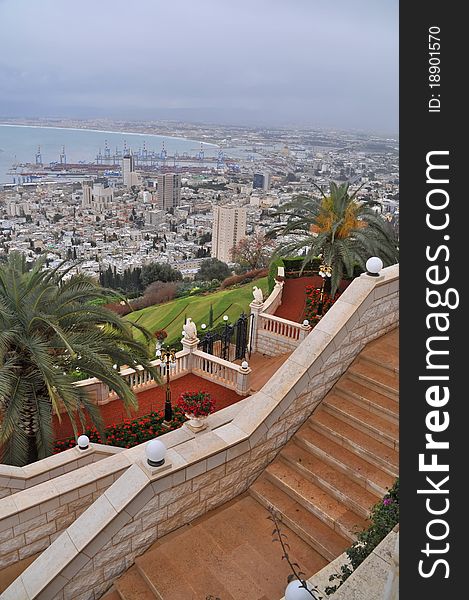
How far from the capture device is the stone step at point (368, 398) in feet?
18.9

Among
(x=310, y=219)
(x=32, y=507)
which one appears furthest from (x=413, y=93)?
(x=310, y=219)

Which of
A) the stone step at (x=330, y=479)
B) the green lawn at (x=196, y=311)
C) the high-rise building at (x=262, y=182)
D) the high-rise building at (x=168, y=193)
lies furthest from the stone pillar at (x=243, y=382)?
the high-rise building at (x=168, y=193)

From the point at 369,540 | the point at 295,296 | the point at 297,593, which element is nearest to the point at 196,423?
the point at 369,540

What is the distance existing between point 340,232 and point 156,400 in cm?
741

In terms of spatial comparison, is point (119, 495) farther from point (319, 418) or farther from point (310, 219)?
point (310, 219)

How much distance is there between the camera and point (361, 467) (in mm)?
5328

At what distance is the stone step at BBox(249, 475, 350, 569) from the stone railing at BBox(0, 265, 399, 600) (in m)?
0.25

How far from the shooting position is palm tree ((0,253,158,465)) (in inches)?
278

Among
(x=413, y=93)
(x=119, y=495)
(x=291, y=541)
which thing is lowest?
(x=291, y=541)

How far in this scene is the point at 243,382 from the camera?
11.3 metres

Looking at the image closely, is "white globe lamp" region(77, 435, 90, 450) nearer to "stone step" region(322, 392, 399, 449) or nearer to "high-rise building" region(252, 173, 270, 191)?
"stone step" region(322, 392, 399, 449)

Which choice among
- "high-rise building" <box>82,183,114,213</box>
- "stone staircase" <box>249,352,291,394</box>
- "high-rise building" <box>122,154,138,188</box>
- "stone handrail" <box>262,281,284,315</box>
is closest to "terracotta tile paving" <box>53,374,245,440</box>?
"stone staircase" <box>249,352,291,394</box>

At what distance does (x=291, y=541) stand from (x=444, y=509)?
8.78 feet

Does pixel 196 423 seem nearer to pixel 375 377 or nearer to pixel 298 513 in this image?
pixel 298 513
